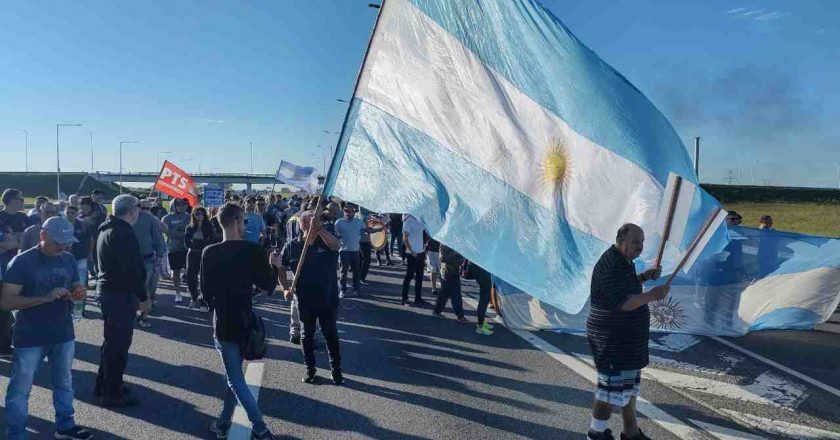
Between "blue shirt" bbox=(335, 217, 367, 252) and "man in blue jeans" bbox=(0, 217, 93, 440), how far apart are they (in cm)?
609

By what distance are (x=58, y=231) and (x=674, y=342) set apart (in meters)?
6.96

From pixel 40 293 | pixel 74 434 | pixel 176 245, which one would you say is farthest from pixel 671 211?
pixel 176 245

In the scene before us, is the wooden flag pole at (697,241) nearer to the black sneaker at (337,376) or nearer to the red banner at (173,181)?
the black sneaker at (337,376)

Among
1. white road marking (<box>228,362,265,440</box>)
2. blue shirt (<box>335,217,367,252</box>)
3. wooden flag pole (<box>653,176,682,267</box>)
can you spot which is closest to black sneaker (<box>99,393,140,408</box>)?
white road marking (<box>228,362,265,440</box>)

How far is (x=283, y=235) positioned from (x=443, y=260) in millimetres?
10196

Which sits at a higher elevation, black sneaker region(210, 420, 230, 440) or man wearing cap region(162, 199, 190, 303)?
man wearing cap region(162, 199, 190, 303)

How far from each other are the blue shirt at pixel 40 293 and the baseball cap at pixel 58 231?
0.19 m

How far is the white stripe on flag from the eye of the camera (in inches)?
177

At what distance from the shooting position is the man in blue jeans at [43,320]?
165 inches

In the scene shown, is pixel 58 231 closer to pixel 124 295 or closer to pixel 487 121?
pixel 124 295

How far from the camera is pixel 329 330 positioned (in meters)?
5.85

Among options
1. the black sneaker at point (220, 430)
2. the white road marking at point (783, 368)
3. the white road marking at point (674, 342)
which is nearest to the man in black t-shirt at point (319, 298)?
the black sneaker at point (220, 430)

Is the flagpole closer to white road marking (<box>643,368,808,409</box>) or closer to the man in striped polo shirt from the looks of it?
the man in striped polo shirt

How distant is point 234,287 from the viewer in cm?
430
